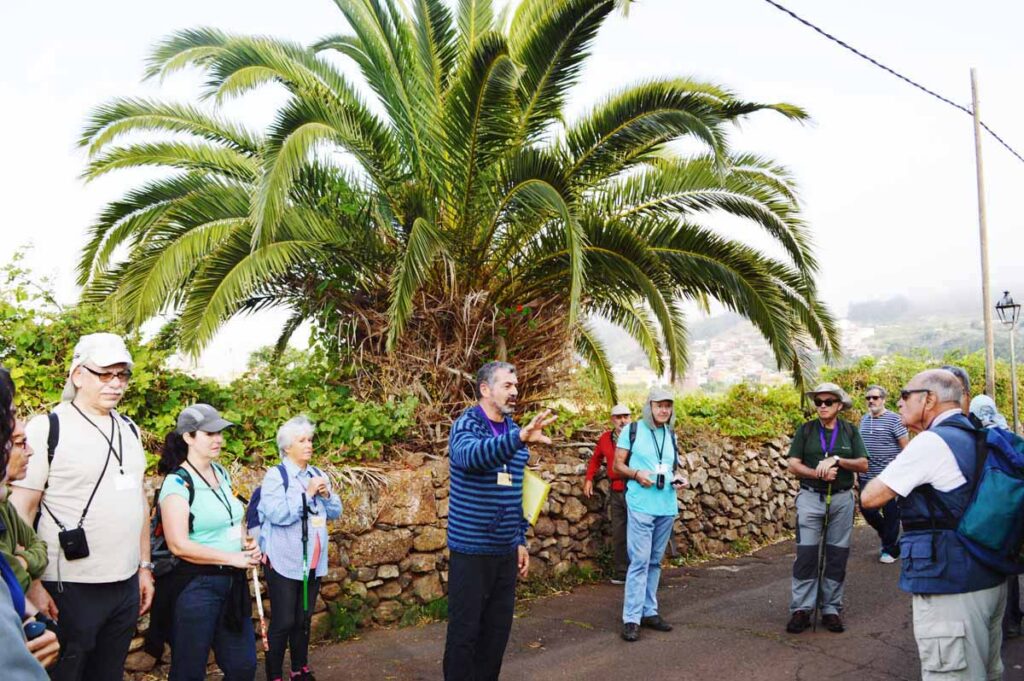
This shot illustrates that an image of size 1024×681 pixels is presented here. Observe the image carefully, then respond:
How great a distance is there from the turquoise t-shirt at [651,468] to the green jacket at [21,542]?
15.4 ft

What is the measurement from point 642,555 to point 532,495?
7.32 feet

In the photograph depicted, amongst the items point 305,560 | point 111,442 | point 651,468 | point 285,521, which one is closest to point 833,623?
point 651,468

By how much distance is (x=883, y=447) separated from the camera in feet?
29.9

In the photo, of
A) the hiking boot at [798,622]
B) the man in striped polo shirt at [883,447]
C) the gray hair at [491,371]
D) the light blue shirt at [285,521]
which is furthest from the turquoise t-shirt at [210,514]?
the man in striped polo shirt at [883,447]

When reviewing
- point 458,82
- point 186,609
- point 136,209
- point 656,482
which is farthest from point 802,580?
point 136,209

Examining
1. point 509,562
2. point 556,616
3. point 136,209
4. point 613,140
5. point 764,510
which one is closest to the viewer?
point 509,562

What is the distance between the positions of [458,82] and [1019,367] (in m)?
21.7

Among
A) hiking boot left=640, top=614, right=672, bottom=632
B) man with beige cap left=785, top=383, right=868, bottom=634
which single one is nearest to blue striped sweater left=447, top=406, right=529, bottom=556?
hiking boot left=640, top=614, right=672, bottom=632

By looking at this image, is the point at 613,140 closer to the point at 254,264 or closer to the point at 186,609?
the point at 254,264

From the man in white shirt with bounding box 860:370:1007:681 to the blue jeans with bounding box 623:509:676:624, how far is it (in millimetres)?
2782

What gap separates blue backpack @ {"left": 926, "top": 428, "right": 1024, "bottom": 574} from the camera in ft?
12.8

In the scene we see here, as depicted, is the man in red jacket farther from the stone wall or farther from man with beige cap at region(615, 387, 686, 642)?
man with beige cap at region(615, 387, 686, 642)

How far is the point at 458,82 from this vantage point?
25.4 ft

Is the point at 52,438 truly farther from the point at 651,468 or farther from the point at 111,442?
the point at 651,468
